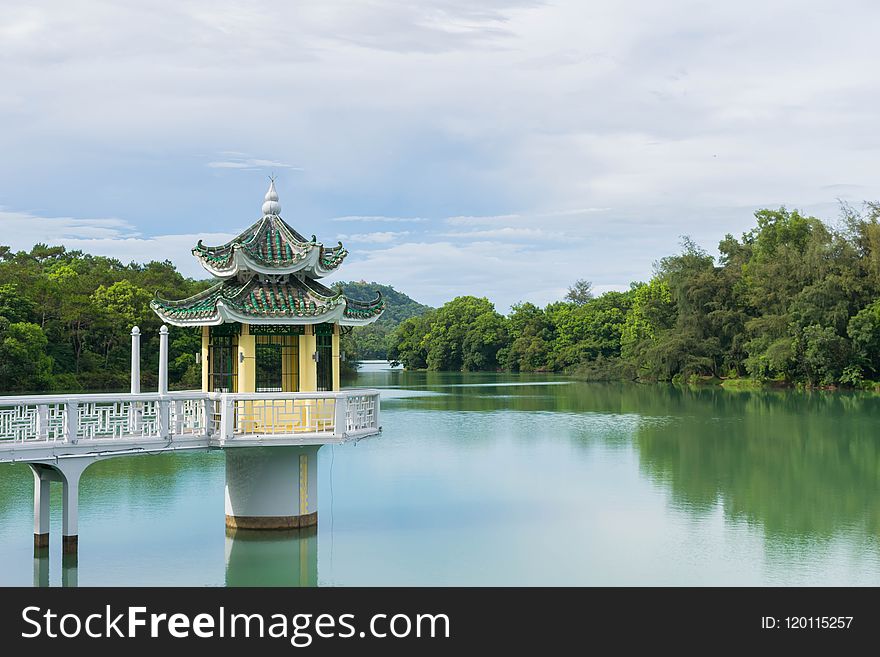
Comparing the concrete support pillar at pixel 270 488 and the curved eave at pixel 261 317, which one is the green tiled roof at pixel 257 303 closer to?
the curved eave at pixel 261 317

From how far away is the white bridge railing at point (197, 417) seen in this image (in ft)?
A: 35.2

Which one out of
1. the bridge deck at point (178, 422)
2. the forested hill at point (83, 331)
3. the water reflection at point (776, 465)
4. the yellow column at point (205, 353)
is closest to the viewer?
the bridge deck at point (178, 422)

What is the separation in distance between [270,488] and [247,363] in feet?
5.46

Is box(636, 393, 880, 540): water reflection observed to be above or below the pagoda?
below

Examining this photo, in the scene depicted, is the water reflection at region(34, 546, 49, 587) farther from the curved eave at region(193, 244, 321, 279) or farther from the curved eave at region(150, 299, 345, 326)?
the curved eave at region(193, 244, 321, 279)

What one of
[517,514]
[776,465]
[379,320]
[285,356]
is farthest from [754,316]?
[379,320]

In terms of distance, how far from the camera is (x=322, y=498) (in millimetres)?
16484

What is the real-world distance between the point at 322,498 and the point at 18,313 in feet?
89.3

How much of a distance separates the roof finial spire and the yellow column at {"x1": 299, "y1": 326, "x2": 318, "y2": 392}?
2.01 meters

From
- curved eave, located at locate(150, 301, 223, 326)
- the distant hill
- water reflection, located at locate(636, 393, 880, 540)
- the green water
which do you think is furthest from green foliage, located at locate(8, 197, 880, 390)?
the distant hill

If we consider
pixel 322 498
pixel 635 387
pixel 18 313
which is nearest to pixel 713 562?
pixel 322 498

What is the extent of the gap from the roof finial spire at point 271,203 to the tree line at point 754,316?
35.8 meters

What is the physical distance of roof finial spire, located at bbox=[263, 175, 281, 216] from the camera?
13.2 metres

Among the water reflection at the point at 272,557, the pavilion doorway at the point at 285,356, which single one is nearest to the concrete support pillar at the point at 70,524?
the water reflection at the point at 272,557
